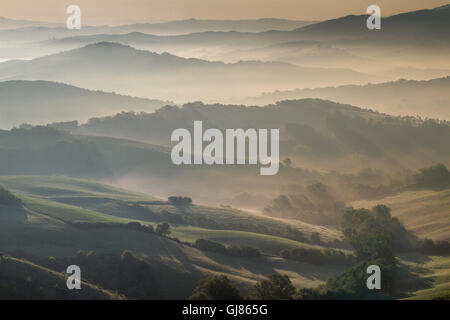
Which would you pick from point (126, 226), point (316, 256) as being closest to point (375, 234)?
point (316, 256)

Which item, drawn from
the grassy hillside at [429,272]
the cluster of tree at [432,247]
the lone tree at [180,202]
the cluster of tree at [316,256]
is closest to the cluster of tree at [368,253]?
the cluster of tree at [432,247]

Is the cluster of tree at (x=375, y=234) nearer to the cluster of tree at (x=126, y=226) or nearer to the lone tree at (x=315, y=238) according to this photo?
the lone tree at (x=315, y=238)

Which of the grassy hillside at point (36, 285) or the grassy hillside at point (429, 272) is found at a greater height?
the grassy hillside at point (429, 272)

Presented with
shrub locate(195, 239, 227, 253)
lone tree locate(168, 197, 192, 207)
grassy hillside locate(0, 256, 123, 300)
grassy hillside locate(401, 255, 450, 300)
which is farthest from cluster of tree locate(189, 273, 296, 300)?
lone tree locate(168, 197, 192, 207)

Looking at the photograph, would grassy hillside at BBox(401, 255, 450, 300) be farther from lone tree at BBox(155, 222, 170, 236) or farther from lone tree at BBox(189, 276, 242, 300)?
lone tree at BBox(155, 222, 170, 236)

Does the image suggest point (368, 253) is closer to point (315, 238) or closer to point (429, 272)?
point (429, 272)

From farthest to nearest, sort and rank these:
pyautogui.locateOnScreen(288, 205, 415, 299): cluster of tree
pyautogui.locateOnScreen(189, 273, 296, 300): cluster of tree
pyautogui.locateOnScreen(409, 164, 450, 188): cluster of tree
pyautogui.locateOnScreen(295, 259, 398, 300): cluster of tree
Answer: pyautogui.locateOnScreen(409, 164, 450, 188): cluster of tree → pyautogui.locateOnScreen(288, 205, 415, 299): cluster of tree → pyautogui.locateOnScreen(295, 259, 398, 300): cluster of tree → pyautogui.locateOnScreen(189, 273, 296, 300): cluster of tree

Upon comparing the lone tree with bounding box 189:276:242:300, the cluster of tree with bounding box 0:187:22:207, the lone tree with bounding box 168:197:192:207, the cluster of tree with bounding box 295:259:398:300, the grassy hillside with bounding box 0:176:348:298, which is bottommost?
the lone tree with bounding box 189:276:242:300
